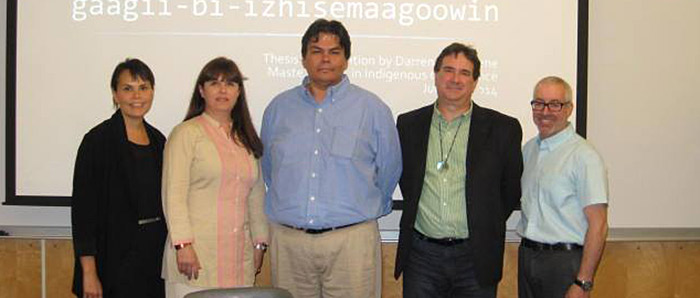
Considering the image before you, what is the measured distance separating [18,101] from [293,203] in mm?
1767

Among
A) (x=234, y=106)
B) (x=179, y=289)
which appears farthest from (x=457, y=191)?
(x=179, y=289)

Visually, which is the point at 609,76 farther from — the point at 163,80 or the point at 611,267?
the point at 163,80

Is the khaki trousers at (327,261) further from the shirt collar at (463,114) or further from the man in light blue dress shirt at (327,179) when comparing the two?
the shirt collar at (463,114)

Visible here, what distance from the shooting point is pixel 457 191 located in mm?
2900

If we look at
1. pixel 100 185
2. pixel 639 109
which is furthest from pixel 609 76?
pixel 100 185

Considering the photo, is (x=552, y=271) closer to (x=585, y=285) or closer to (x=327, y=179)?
(x=585, y=285)

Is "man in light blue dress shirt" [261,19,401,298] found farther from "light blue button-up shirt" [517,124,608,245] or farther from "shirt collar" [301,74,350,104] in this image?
"light blue button-up shirt" [517,124,608,245]

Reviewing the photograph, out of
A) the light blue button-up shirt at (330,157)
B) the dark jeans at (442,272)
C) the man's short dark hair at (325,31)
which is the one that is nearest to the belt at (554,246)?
the dark jeans at (442,272)

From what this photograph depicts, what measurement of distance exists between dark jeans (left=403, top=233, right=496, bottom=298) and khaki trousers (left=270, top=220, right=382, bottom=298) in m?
0.18

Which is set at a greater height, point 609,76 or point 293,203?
point 609,76

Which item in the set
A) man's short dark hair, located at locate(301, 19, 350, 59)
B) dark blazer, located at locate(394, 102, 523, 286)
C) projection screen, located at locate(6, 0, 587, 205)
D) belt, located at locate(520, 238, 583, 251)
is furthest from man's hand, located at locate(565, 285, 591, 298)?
man's short dark hair, located at locate(301, 19, 350, 59)

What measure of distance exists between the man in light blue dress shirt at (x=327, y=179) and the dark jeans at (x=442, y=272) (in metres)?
0.18

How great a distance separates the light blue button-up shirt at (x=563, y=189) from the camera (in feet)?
8.95

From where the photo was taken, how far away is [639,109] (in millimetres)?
3803
